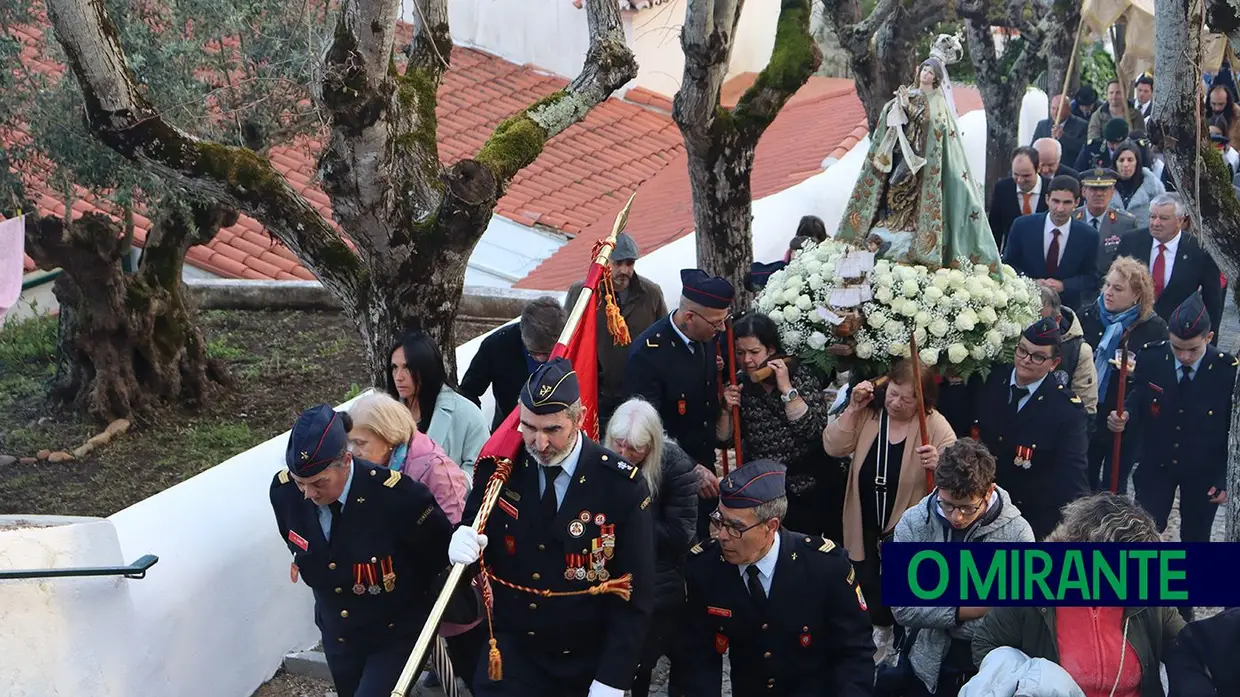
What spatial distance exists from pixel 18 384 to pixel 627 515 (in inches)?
290

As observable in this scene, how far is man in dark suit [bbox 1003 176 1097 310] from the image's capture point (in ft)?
31.2

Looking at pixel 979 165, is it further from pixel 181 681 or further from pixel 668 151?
pixel 181 681

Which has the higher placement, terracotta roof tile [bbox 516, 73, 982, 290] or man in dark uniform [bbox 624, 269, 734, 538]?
terracotta roof tile [bbox 516, 73, 982, 290]

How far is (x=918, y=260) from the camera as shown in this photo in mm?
7238

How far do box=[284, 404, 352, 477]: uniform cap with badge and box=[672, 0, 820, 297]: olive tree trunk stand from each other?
447 centimetres

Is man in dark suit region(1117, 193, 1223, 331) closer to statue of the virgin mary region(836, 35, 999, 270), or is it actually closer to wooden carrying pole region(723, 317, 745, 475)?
statue of the virgin mary region(836, 35, 999, 270)

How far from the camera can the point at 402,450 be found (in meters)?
5.79

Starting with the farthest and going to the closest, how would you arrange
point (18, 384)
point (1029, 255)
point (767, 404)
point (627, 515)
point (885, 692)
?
point (18, 384) → point (1029, 255) → point (767, 404) → point (885, 692) → point (627, 515)

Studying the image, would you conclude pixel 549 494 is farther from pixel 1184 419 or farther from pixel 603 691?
pixel 1184 419

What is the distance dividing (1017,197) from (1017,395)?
4.64 metres

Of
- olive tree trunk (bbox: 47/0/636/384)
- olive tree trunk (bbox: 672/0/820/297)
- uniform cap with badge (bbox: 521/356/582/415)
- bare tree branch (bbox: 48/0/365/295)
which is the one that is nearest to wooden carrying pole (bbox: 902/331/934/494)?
uniform cap with badge (bbox: 521/356/582/415)

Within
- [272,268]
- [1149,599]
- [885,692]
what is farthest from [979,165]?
[1149,599]

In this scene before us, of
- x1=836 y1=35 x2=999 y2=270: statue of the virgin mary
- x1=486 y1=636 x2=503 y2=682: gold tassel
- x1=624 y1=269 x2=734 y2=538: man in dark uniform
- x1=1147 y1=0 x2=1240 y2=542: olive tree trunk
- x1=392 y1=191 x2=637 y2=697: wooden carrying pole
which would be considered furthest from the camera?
x1=836 y1=35 x2=999 y2=270: statue of the virgin mary

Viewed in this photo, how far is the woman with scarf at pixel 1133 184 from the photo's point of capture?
39.4 feet
